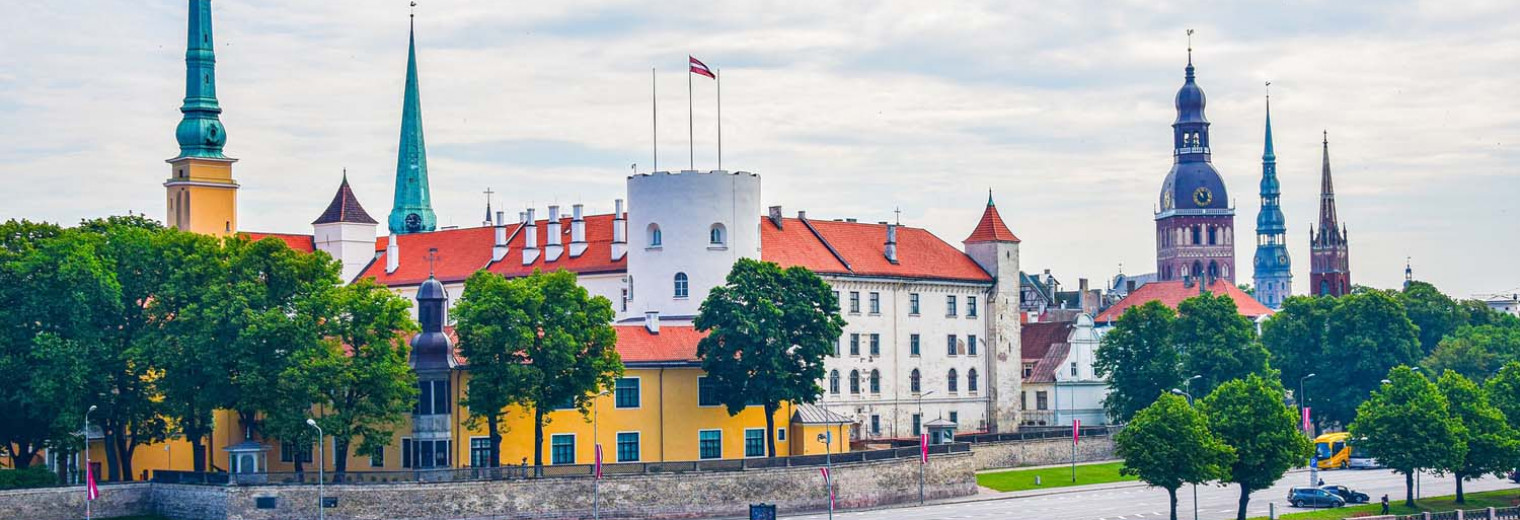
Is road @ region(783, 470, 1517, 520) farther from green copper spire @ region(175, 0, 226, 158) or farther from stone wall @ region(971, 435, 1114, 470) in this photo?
green copper spire @ region(175, 0, 226, 158)

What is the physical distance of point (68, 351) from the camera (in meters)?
92.3

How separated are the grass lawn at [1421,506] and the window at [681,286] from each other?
3552 cm

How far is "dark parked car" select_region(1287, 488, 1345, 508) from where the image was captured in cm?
10125

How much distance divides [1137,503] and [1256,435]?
9730 millimetres

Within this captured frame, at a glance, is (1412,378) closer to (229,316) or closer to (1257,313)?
(229,316)

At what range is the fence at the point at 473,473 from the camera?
3585 inches

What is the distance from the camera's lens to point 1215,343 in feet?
443

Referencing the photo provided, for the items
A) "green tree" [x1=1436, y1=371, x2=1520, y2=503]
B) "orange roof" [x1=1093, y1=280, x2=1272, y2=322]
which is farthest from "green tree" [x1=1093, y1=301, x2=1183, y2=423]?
"orange roof" [x1=1093, y1=280, x2=1272, y2=322]

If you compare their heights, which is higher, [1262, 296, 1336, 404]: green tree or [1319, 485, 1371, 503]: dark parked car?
[1262, 296, 1336, 404]: green tree

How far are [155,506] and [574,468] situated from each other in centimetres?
1814

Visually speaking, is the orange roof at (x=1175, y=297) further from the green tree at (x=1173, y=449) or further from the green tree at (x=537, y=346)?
the green tree at (x=537, y=346)

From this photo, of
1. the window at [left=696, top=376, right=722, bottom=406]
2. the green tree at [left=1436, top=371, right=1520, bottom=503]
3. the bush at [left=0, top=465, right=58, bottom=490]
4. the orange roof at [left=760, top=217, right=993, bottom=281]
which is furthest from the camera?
the orange roof at [left=760, top=217, right=993, bottom=281]

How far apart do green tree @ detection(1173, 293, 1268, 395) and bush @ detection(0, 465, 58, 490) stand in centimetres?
7051

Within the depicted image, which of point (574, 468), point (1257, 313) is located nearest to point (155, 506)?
point (574, 468)
